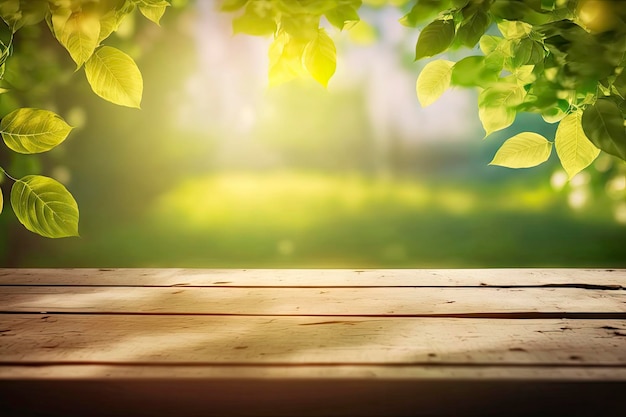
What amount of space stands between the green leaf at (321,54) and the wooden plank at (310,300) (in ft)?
1.04

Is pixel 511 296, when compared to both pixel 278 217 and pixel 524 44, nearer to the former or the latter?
pixel 524 44

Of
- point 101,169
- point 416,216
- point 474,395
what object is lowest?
point 474,395

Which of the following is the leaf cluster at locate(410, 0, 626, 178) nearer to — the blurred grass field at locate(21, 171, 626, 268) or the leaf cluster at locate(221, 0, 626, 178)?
the leaf cluster at locate(221, 0, 626, 178)

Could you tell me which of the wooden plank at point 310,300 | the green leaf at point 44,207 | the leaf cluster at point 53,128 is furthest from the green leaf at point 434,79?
the green leaf at point 44,207

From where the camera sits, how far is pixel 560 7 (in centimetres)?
70

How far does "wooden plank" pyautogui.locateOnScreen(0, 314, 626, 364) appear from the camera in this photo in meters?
0.50

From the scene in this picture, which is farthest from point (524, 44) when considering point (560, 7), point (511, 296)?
point (511, 296)

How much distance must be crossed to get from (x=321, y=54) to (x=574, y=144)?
37 cm

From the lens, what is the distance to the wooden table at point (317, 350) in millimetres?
448

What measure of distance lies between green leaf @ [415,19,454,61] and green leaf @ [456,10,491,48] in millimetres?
18

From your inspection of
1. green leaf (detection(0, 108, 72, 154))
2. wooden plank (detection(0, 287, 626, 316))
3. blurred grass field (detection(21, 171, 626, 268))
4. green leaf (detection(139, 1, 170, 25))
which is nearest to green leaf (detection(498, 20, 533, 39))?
wooden plank (detection(0, 287, 626, 316))

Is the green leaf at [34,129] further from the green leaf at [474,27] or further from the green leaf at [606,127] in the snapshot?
the green leaf at [606,127]

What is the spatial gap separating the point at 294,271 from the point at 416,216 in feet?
4.08

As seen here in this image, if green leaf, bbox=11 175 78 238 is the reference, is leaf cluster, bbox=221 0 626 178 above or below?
above
